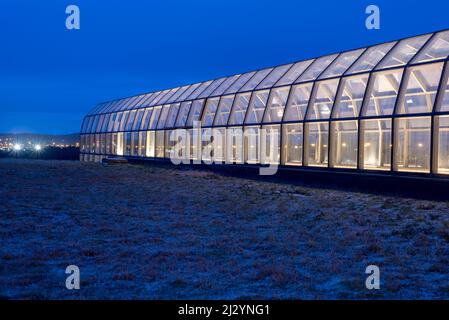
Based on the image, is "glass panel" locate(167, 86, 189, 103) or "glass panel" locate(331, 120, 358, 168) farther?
"glass panel" locate(167, 86, 189, 103)

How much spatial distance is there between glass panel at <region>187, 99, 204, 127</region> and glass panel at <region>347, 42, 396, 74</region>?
39.9 ft

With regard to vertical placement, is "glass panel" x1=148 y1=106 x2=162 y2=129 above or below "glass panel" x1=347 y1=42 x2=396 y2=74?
below

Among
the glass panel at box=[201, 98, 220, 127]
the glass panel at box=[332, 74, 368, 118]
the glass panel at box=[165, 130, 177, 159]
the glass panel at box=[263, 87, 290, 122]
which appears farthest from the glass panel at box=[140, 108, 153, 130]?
the glass panel at box=[332, 74, 368, 118]

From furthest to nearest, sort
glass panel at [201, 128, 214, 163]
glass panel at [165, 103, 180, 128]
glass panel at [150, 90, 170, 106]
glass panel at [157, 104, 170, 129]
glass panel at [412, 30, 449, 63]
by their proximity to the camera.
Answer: glass panel at [150, 90, 170, 106]
glass panel at [157, 104, 170, 129]
glass panel at [165, 103, 180, 128]
glass panel at [201, 128, 214, 163]
glass panel at [412, 30, 449, 63]

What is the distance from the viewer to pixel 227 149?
90.0 feet

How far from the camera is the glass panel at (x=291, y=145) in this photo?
2303 cm

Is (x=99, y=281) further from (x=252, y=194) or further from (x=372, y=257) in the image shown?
(x=252, y=194)

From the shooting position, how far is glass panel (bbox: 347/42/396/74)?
20261mm

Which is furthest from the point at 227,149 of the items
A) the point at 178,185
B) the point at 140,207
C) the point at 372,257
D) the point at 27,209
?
the point at 372,257

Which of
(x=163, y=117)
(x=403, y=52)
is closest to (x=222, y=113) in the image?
(x=163, y=117)

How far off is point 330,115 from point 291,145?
385 cm

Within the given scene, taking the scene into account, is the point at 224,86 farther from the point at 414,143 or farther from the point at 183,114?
the point at 414,143

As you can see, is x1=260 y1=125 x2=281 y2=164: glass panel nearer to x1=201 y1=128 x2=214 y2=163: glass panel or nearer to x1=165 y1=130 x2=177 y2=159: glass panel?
A: x1=201 y1=128 x2=214 y2=163: glass panel
